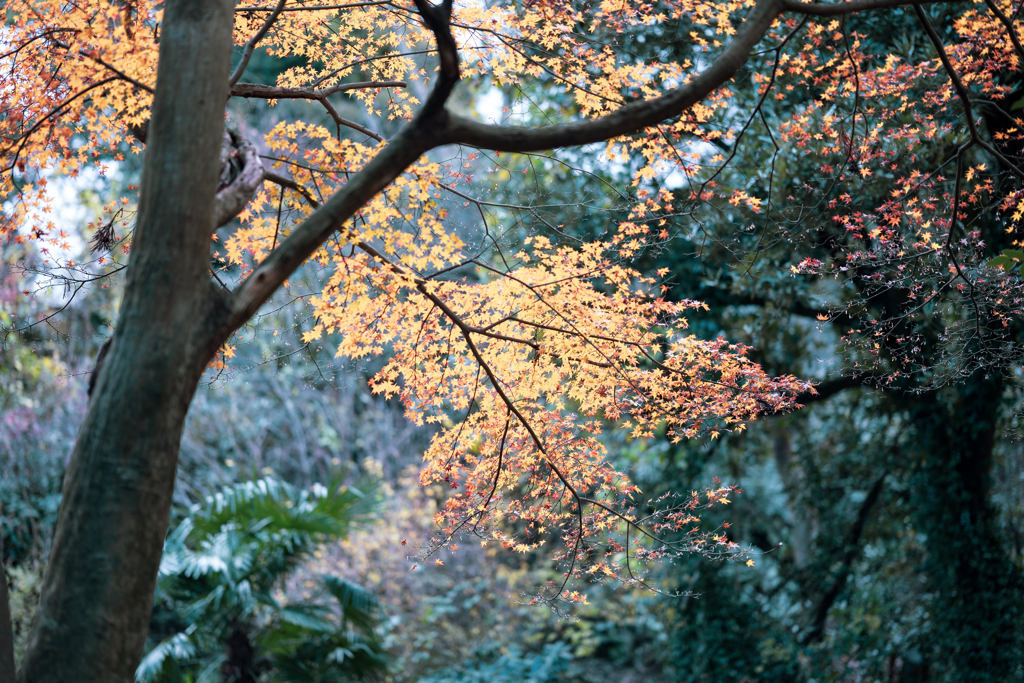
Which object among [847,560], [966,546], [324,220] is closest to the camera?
[324,220]

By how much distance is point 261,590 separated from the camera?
4.99 metres

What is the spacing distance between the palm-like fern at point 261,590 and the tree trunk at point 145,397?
3.24 m

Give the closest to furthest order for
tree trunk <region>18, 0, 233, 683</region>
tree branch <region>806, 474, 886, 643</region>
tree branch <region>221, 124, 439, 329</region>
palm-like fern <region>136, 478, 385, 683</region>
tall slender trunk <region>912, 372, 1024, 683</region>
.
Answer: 1. tree trunk <region>18, 0, 233, 683</region>
2. tree branch <region>221, 124, 439, 329</region>
3. palm-like fern <region>136, 478, 385, 683</region>
4. tall slender trunk <region>912, 372, 1024, 683</region>
5. tree branch <region>806, 474, 886, 643</region>

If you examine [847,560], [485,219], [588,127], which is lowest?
[588,127]

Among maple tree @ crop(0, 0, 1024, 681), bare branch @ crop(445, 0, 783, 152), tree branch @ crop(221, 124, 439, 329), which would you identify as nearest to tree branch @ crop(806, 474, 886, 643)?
maple tree @ crop(0, 0, 1024, 681)

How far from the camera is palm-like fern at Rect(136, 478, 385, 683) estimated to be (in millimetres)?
4887

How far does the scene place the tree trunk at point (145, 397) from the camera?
5.49 ft

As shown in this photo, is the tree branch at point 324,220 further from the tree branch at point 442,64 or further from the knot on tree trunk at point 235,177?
the knot on tree trunk at point 235,177

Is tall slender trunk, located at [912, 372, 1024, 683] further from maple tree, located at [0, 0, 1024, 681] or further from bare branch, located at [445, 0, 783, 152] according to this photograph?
bare branch, located at [445, 0, 783, 152]

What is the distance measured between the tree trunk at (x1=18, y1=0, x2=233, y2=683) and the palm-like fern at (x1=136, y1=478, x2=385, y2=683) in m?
3.24

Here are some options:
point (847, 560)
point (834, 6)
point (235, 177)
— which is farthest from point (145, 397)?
point (847, 560)

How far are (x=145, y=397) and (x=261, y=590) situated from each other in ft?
12.1

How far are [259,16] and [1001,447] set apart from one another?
256 inches

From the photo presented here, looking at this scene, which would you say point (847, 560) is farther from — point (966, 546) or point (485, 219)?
point (485, 219)
